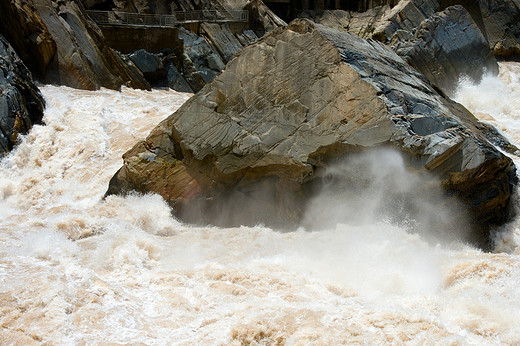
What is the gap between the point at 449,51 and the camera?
16.1 metres

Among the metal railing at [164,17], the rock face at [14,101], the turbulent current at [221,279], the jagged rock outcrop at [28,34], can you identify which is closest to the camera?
the turbulent current at [221,279]

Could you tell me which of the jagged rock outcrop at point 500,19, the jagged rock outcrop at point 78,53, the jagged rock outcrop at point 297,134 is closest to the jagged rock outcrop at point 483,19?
Result: the jagged rock outcrop at point 500,19

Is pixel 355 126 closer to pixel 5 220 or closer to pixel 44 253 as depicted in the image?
pixel 44 253

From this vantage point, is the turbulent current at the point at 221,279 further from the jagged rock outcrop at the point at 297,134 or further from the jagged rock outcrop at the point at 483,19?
the jagged rock outcrop at the point at 483,19

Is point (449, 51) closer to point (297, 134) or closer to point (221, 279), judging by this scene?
point (297, 134)

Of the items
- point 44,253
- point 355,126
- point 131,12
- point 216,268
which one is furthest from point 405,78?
point 131,12

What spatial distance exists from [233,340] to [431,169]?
144 inches

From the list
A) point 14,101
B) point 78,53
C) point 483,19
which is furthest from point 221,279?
point 483,19

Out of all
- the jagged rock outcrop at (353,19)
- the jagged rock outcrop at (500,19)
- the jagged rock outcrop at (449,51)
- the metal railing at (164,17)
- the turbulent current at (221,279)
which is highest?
the jagged rock outcrop at (500,19)

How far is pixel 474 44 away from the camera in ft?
54.6

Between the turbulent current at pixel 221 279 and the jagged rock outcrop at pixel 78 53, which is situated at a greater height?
the jagged rock outcrop at pixel 78 53

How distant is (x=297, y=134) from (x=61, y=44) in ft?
30.1

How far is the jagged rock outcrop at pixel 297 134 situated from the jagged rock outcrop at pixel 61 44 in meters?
6.27

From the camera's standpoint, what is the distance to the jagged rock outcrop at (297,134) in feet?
24.1
